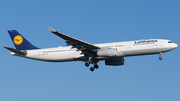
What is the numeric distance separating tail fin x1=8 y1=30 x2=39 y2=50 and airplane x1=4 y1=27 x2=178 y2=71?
1439mm

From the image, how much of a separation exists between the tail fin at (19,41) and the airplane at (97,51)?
1.44m

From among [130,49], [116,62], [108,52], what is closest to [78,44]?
[108,52]

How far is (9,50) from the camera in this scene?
45.5 metres

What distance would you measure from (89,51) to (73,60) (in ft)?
11.7

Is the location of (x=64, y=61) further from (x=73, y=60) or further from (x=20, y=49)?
(x=20, y=49)

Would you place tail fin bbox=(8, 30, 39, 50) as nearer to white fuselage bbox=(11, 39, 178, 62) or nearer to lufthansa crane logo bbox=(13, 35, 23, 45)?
lufthansa crane logo bbox=(13, 35, 23, 45)

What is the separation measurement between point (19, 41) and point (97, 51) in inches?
590

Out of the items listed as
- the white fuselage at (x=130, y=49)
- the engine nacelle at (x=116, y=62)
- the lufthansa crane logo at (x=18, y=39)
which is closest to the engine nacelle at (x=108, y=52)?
the white fuselage at (x=130, y=49)

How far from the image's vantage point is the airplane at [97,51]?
140 ft

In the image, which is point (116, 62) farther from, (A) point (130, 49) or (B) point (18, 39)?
(B) point (18, 39)

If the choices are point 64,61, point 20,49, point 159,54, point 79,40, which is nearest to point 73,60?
point 64,61

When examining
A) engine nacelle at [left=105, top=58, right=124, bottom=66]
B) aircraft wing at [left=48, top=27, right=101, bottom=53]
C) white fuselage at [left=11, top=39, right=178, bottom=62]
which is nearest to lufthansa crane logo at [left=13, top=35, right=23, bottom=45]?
white fuselage at [left=11, top=39, right=178, bottom=62]

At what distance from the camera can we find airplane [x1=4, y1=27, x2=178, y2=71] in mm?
42812

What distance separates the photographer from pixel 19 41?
5006cm
